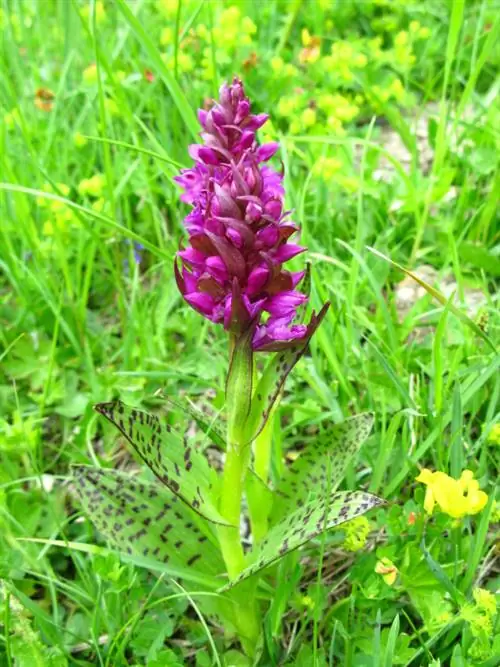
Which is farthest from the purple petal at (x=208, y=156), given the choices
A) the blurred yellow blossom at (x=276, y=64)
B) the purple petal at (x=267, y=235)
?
the blurred yellow blossom at (x=276, y=64)

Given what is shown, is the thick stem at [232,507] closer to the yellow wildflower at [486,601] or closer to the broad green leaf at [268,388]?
the broad green leaf at [268,388]

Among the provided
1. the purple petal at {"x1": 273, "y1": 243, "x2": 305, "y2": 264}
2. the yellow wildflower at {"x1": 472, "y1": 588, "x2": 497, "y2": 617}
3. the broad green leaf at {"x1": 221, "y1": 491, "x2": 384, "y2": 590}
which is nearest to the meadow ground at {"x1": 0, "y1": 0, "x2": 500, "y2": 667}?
the yellow wildflower at {"x1": 472, "y1": 588, "x2": 497, "y2": 617}

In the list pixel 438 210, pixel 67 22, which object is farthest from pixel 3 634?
pixel 67 22

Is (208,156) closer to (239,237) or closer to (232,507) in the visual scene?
(239,237)

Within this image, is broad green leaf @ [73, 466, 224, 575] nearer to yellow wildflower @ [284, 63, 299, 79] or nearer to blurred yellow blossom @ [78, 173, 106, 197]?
blurred yellow blossom @ [78, 173, 106, 197]

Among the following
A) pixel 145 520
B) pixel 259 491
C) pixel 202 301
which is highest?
pixel 202 301

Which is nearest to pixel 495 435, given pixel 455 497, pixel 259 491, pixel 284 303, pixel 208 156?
pixel 455 497

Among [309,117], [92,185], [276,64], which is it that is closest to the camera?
[92,185]
